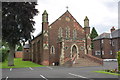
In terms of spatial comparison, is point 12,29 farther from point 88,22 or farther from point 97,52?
point 97,52

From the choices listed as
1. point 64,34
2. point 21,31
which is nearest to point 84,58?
point 64,34

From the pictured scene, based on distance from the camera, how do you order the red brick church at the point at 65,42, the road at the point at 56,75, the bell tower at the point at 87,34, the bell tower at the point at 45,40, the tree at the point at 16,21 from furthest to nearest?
the bell tower at the point at 87,34, the bell tower at the point at 45,40, the red brick church at the point at 65,42, the tree at the point at 16,21, the road at the point at 56,75

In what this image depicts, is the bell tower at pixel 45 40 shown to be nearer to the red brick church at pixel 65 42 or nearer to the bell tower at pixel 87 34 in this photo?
the red brick church at pixel 65 42

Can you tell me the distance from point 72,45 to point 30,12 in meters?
12.7

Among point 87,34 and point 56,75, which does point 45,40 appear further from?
point 56,75

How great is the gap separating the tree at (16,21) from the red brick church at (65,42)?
4990 mm

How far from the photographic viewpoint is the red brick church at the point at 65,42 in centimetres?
3903

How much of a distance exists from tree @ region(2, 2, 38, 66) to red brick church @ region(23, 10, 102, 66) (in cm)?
499

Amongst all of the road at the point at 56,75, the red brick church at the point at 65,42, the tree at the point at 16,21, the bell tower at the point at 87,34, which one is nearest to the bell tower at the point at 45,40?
the red brick church at the point at 65,42

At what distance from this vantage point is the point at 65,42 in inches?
1549

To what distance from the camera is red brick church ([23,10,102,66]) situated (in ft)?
128

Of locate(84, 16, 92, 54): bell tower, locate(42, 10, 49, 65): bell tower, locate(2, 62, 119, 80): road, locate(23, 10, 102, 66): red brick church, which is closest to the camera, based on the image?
locate(2, 62, 119, 80): road

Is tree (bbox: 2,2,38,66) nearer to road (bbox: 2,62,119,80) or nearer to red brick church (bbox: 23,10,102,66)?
red brick church (bbox: 23,10,102,66)

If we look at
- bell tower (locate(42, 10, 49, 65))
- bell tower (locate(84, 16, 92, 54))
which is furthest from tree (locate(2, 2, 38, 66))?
bell tower (locate(84, 16, 92, 54))
